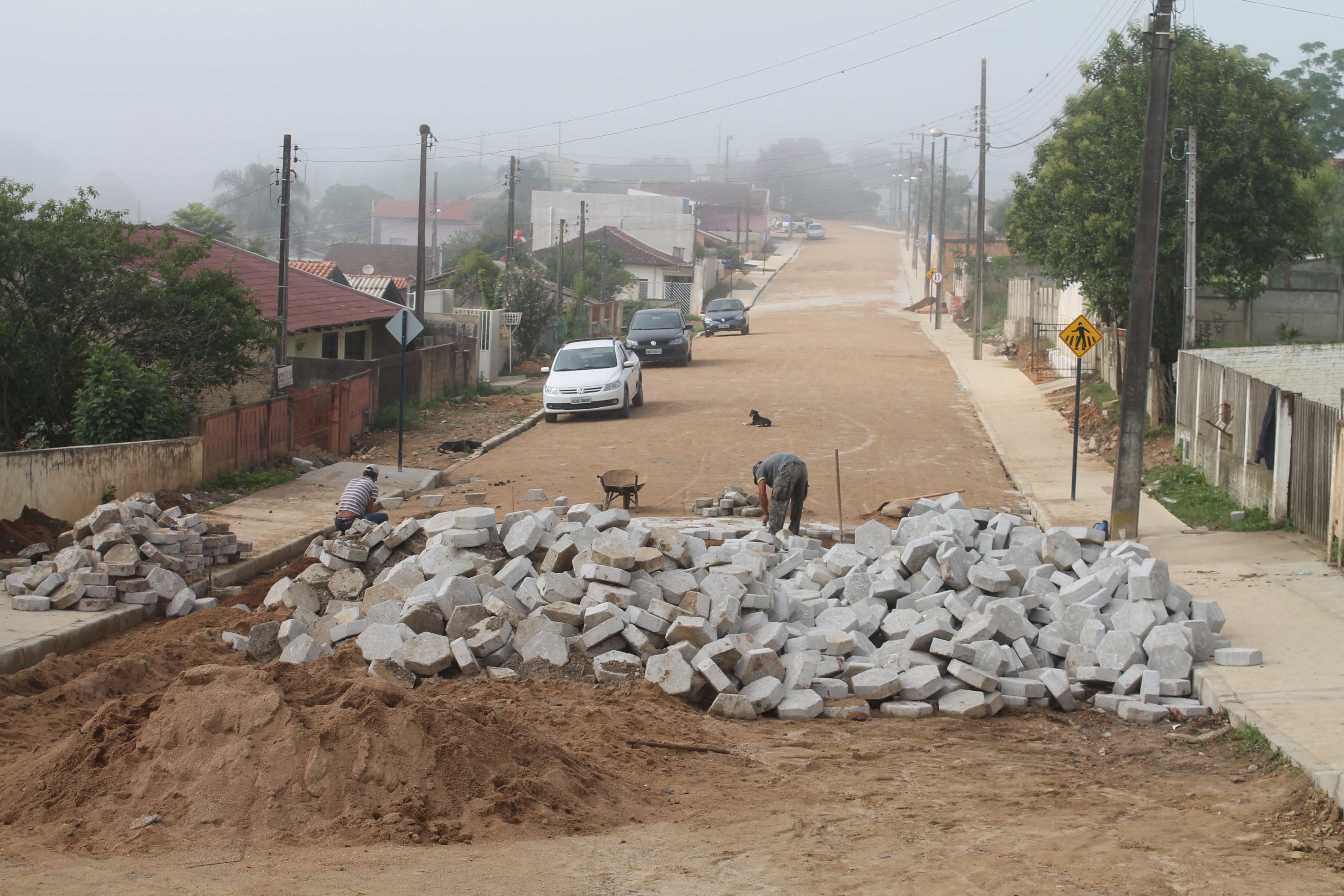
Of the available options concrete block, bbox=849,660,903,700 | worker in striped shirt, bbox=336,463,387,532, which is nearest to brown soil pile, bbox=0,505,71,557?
worker in striped shirt, bbox=336,463,387,532

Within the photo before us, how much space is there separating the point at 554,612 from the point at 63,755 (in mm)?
3926

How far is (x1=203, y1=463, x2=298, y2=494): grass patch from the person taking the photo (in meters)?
16.3

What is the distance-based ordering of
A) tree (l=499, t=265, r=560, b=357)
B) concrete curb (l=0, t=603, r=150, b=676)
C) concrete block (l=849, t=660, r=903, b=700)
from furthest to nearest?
tree (l=499, t=265, r=560, b=357)
concrete curb (l=0, t=603, r=150, b=676)
concrete block (l=849, t=660, r=903, b=700)

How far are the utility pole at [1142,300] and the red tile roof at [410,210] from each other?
117 m

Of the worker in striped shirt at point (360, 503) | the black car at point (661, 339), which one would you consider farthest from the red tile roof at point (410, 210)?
the worker in striped shirt at point (360, 503)

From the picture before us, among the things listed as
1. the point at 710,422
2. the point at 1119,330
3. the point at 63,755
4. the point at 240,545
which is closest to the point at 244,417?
the point at 240,545

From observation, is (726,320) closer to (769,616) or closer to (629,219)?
(769,616)

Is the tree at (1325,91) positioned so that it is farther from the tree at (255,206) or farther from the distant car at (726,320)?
the tree at (255,206)

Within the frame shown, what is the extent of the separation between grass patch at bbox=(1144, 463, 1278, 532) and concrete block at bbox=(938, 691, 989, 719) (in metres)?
7.00

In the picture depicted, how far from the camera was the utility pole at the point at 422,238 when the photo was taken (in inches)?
1075

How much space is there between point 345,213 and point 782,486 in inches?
6855

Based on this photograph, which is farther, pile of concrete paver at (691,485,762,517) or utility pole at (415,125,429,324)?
utility pole at (415,125,429,324)

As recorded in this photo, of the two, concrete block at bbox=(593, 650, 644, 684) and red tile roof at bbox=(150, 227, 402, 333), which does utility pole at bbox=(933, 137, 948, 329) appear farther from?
concrete block at bbox=(593, 650, 644, 684)

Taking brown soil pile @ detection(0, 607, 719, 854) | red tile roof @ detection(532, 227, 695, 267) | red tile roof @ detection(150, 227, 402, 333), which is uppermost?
red tile roof @ detection(532, 227, 695, 267)
